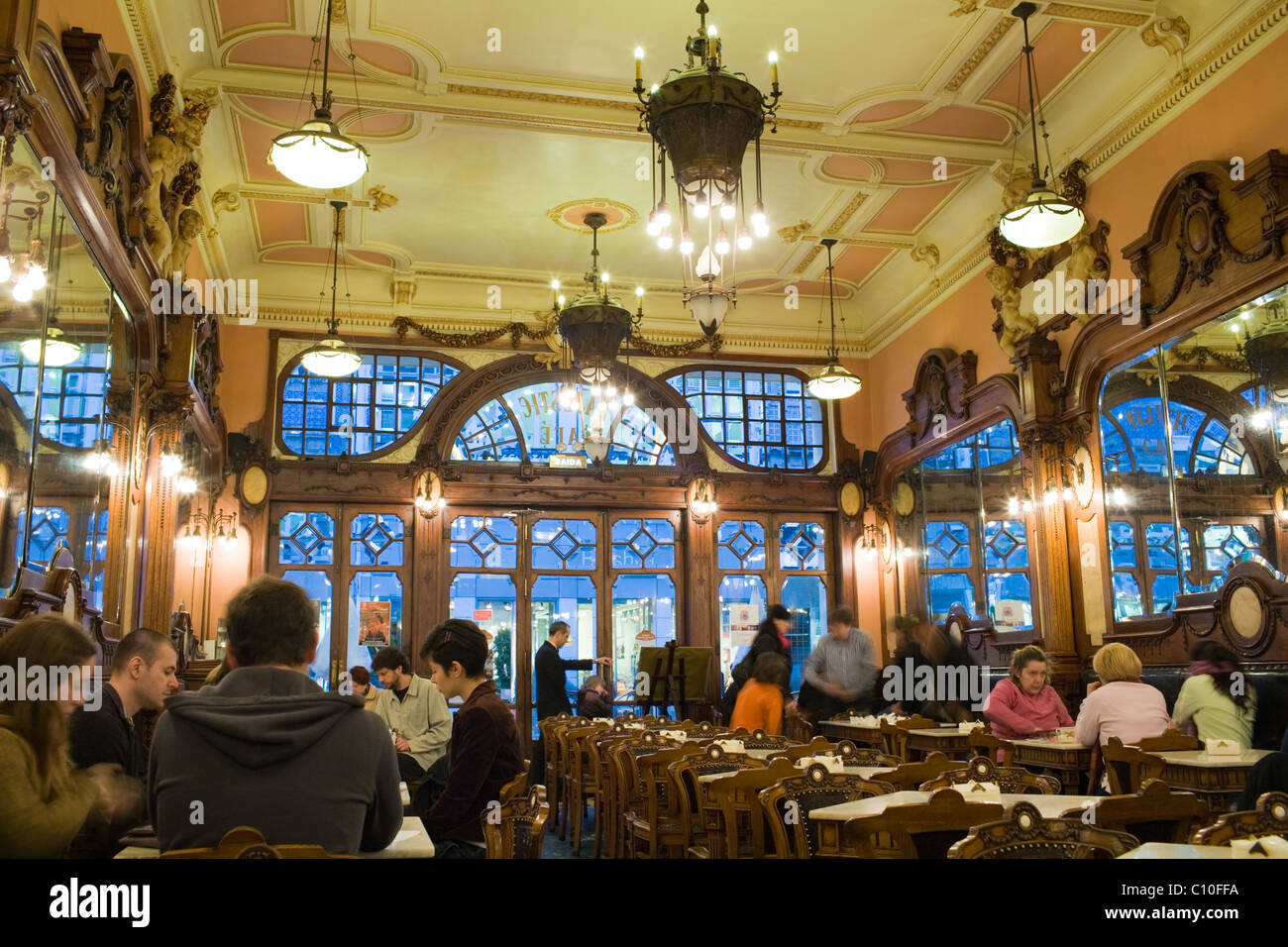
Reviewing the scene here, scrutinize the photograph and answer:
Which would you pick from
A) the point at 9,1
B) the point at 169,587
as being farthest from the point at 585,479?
the point at 9,1

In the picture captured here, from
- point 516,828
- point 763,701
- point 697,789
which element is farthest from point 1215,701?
point 516,828

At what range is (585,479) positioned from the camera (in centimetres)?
1271

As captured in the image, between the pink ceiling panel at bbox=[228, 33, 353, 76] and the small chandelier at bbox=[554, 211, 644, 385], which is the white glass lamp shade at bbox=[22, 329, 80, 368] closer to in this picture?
the pink ceiling panel at bbox=[228, 33, 353, 76]

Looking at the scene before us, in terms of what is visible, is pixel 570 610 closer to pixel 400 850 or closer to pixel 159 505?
pixel 159 505

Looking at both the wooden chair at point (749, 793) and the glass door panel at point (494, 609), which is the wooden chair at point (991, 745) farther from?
the glass door panel at point (494, 609)

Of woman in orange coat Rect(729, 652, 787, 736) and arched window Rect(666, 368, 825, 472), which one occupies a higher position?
arched window Rect(666, 368, 825, 472)

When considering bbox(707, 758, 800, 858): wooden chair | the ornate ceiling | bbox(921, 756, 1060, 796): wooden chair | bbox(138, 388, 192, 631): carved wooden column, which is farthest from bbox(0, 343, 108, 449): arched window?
bbox(921, 756, 1060, 796): wooden chair

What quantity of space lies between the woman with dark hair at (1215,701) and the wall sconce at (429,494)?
8.09 meters

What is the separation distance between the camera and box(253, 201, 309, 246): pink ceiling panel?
1083cm

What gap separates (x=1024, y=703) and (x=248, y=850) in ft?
A: 20.3

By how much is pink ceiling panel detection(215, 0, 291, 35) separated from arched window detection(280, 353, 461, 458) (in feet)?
17.0

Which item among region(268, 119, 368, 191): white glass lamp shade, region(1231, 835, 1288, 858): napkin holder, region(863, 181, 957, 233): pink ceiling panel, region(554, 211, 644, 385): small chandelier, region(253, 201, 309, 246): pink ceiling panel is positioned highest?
region(253, 201, 309, 246): pink ceiling panel

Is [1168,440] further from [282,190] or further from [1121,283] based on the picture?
[282,190]

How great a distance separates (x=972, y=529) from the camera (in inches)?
436
